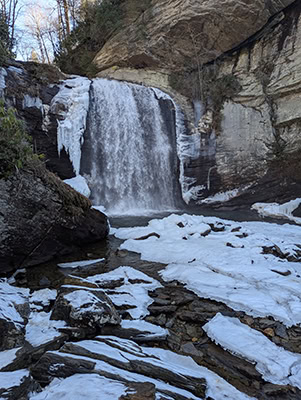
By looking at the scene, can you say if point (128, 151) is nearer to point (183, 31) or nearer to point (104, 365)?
point (183, 31)

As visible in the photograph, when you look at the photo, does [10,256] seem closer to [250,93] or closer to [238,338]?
[238,338]

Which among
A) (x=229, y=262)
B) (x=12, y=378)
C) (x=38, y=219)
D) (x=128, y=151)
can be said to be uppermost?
(x=128, y=151)

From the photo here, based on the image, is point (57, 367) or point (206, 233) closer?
point (57, 367)

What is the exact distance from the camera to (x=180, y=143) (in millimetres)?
12086

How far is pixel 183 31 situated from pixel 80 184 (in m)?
8.84

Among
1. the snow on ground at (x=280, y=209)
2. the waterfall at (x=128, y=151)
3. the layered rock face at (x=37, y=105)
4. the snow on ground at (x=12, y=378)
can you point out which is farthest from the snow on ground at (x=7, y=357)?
the snow on ground at (x=280, y=209)

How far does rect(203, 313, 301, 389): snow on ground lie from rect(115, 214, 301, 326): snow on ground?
0.40 m

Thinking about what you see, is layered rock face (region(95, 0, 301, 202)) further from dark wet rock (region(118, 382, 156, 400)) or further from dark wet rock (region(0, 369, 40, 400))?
dark wet rock (region(0, 369, 40, 400))

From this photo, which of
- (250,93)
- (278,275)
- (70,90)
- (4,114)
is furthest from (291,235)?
(70,90)

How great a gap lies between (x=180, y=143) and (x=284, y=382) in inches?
427

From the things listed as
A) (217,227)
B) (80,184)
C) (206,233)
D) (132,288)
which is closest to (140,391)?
(132,288)

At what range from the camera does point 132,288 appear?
3670 mm

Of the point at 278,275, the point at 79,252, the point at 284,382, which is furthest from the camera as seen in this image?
the point at 79,252

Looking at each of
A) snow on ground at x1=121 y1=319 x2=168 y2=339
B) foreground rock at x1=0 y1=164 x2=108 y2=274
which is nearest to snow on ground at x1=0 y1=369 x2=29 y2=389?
snow on ground at x1=121 y1=319 x2=168 y2=339
